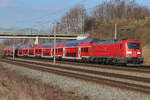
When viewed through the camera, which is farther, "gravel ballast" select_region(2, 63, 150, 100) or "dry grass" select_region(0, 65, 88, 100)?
"gravel ballast" select_region(2, 63, 150, 100)

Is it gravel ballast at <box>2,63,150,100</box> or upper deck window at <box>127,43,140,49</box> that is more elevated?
upper deck window at <box>127,43,140,49</box>

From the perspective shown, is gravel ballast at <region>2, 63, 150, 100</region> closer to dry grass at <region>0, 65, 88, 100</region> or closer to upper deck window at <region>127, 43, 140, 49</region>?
dry grass at <region>0, 65, 88, 100</region>

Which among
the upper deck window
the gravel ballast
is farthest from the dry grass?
the upper deck window

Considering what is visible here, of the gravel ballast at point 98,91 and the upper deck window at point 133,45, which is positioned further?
the upper deck window at point 133,45

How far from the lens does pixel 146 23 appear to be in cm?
6031

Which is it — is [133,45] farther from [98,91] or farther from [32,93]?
[32,93]

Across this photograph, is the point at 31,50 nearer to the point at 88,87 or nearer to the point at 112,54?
the point at 112,54

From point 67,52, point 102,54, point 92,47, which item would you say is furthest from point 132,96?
point 67,52

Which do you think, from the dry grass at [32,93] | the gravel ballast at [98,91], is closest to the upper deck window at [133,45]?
the gravel ballast at [98,91]

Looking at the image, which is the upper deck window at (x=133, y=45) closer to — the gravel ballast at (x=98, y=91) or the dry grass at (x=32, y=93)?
the gravel ballast at (x=98, y=91)

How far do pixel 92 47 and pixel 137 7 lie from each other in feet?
242

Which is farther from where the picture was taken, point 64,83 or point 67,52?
point 67,52

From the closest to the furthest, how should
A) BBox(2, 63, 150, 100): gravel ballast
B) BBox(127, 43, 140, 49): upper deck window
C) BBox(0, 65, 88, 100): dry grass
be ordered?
BBox(0, 65, 88, 100): dry grass, BBox(2, 63, 150, 100): gravel ballast, BBox(127, 43, 140, 49): upper deck window

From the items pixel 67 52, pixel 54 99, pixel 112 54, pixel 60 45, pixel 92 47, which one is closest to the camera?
pixel 54 99
